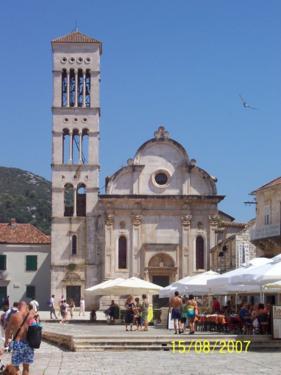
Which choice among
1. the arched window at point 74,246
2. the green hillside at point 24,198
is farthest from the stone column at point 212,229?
the green hillside at point 24,198

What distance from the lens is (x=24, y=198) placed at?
480ft

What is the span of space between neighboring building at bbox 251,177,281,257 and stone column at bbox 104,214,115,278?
51.5ft

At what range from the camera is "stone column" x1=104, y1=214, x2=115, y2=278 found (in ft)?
206

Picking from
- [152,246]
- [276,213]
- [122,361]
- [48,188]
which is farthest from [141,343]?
[48,188]

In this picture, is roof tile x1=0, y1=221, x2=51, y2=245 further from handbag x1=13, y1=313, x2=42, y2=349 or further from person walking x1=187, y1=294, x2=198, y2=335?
handbag x1=13, y1=313, x2=42, y2=349

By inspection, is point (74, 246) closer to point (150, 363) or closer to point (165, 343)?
point (165, 343)

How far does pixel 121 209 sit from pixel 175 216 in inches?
151

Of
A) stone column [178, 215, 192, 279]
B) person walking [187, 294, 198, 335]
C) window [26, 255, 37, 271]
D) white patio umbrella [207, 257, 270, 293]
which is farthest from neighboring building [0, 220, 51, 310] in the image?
person walking [187, 294, 198, 335]

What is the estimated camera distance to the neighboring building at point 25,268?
68250 mm

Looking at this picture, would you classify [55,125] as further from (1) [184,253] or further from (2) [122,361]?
(2) [122,361]

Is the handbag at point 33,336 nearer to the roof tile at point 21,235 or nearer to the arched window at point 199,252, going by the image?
the arched window at point 199,252

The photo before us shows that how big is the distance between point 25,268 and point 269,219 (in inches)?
1020

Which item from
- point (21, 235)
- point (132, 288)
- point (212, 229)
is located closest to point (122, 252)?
point (212, 229)

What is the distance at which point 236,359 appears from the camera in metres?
21.5
